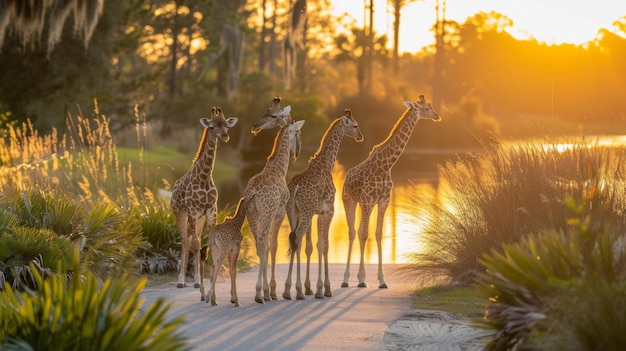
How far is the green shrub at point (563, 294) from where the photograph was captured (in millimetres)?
6520

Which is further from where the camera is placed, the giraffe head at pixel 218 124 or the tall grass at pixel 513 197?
the giraffe head at pixel 218 124

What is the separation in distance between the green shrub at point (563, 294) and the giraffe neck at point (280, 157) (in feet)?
13.8

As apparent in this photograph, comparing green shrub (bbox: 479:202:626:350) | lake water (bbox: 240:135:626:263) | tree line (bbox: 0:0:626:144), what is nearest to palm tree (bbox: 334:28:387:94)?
tree line (bbox: 0:0:626:144)

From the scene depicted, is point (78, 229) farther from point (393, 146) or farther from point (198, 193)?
point (393, 146)

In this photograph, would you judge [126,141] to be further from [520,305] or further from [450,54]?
[450,54]

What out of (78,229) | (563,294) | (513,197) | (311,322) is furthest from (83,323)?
(513,197)

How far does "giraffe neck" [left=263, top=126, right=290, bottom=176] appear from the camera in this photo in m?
11.5

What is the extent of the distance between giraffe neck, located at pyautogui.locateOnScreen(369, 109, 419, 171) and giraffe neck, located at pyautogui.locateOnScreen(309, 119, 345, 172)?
2.30ft

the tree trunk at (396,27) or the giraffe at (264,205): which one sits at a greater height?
the tree trunk at (396,27)

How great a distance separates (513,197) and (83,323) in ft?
21.3

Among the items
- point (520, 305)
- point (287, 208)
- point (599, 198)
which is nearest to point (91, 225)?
point (287, 208)

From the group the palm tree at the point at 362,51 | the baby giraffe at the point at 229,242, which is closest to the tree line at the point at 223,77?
the palm tree at the point at 362,51

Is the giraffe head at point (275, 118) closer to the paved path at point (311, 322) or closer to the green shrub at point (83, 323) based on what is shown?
the paved path at point (311, 322)

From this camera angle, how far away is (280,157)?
11.7 m
